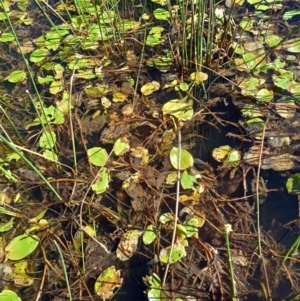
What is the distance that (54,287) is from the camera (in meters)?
1.42

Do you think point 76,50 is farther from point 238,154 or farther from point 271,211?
point 271,211

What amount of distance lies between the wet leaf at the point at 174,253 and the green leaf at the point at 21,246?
44 centimetres

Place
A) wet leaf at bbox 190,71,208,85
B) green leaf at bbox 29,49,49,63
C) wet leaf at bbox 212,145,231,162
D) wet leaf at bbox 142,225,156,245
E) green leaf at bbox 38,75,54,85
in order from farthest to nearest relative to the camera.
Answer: green leaf at bbox 29,49,49,63, green leaf at bbox 38,75,54,85, wet leaf at bbox 190,71,208,85, wet leaf at bbox 212,145,231,162, wet leaf at bbox 142,225,156,245

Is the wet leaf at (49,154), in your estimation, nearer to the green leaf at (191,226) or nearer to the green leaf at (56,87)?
the green leaf at (56,87)

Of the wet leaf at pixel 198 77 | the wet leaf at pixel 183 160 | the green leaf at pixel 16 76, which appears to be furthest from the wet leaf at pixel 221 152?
the green leaf at pixel 16 76

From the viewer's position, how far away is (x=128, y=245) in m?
1.47

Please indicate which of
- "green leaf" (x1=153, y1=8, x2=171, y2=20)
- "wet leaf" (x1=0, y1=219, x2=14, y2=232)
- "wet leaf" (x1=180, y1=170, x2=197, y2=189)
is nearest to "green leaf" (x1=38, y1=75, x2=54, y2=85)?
"green leaf" (x1=153, y1=8, x2=171, y2=20)

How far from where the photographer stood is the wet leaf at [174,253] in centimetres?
137

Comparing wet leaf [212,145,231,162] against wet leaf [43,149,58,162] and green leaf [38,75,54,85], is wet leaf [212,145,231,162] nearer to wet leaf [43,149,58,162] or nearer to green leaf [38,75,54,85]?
wet leaf [43,149,58,162]

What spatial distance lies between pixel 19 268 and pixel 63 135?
0.62 metres

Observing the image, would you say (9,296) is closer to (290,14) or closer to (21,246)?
(21,246)

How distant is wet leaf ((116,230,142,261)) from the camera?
1.46 m

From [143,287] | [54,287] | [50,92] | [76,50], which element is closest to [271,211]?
[143,287]

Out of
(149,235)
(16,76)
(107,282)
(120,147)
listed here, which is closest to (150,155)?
(120,147)
